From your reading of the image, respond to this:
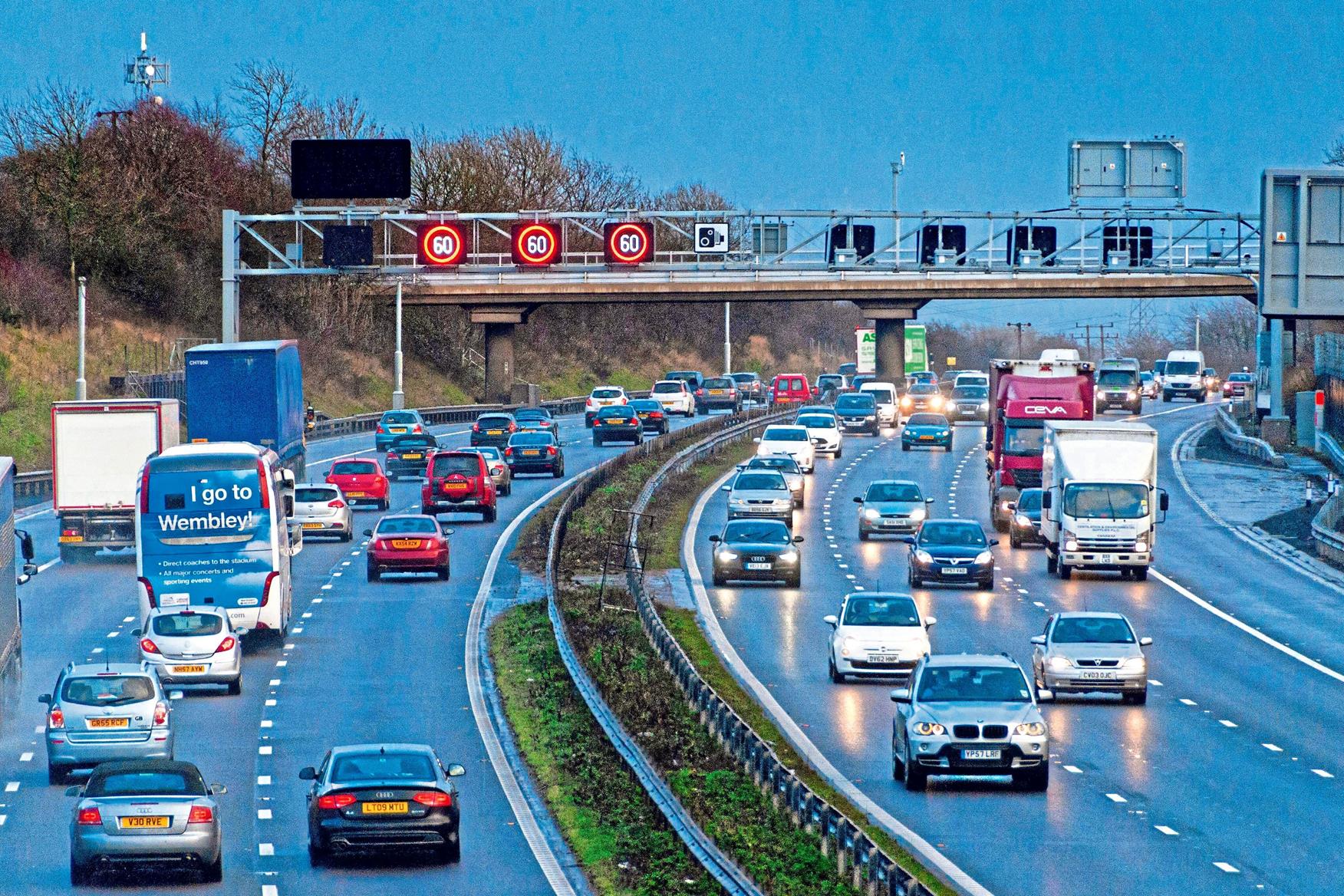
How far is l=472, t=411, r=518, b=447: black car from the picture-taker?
3105 inches

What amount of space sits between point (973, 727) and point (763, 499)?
31.1 m

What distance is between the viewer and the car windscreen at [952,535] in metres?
46.3

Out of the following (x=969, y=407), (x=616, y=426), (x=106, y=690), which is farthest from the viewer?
(x=969, y=407)

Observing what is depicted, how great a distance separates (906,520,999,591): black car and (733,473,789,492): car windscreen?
1031 centimetres

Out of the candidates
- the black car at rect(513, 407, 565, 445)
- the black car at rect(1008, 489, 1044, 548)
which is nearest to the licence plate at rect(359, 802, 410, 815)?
the black car at rect(1008, 489, 1044, 548)

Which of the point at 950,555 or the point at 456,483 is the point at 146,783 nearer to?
the point at 950,555

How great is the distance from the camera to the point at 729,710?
26812 millimetres

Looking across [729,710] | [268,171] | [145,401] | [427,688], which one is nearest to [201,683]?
[427,688]

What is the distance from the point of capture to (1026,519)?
5438cm

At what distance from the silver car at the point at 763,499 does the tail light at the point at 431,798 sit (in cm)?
3474

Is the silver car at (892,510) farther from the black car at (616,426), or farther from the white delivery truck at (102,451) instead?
the black car at (616,426)

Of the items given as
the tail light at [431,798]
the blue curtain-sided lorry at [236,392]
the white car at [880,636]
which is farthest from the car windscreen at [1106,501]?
the tail light at [431,798]

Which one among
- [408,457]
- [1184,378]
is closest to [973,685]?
[408,457]

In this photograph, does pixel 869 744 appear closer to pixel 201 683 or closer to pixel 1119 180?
pixel 201 683
